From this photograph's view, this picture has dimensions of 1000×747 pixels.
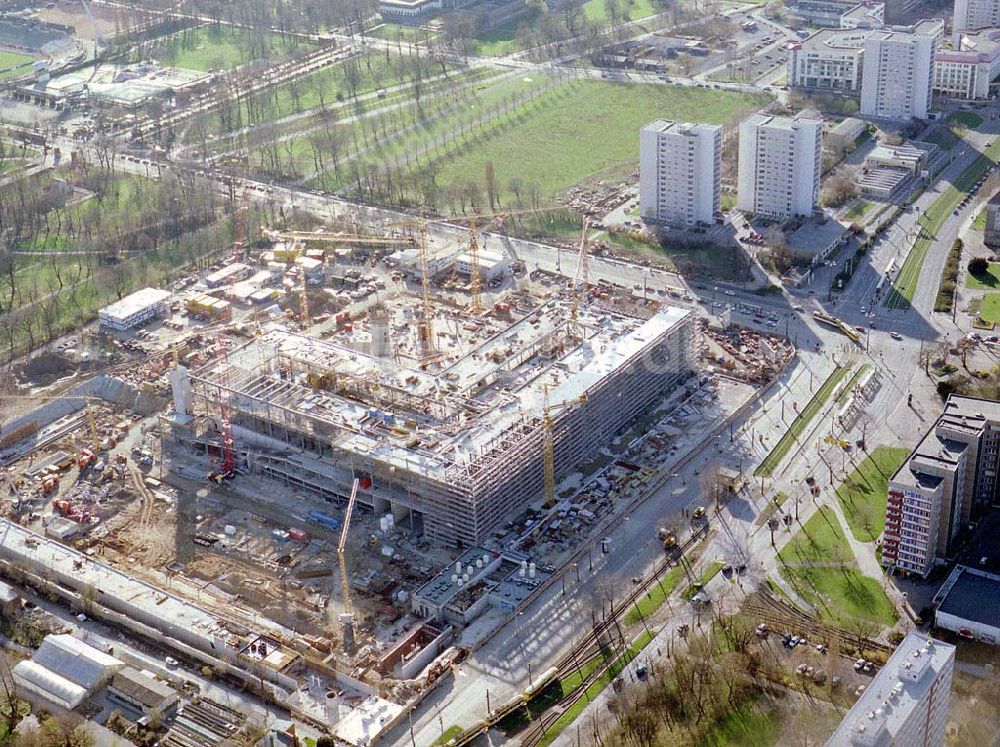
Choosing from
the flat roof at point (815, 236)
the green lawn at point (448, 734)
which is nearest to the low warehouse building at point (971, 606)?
the green lawn at point (448, 734)

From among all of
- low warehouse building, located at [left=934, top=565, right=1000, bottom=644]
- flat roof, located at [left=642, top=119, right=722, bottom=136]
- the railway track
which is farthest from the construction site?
low warehouse building, located at [left=934, top=565, right=1000, bottom=644]

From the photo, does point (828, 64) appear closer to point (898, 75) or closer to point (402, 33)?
point (898, 75)

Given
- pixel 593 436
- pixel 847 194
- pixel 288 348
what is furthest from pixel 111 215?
pixel 847 194

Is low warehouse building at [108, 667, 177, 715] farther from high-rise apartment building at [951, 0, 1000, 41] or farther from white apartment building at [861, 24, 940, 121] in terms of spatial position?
high-rise apartment building at [951, 0, 1000, 41]

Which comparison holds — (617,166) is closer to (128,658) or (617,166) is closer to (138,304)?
(138,304)

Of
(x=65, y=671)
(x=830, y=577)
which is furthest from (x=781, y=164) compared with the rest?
(x=65, y=671)

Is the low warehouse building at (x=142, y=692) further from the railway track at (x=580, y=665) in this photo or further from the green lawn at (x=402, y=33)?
the green lawn at (x=402, y=33)

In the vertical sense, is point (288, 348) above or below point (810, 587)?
above
